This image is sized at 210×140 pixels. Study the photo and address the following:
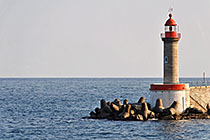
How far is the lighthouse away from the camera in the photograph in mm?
46781

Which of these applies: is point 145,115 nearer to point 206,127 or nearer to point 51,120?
point 206,127

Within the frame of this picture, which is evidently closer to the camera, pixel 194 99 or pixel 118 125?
pixel 118 125

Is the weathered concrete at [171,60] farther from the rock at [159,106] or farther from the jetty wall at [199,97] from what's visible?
the jetty wall at [199,97]

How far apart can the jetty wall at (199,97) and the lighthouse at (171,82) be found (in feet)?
6.25

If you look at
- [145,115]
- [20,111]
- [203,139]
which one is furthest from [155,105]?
[20,111]

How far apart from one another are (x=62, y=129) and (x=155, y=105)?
8.95 metres

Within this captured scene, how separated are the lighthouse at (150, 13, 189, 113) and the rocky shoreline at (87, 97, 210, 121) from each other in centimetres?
74

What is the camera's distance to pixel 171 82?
47531 mm

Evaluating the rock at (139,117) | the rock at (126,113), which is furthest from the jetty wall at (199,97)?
the rock at (126,113)

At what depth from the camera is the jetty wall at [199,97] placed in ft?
163

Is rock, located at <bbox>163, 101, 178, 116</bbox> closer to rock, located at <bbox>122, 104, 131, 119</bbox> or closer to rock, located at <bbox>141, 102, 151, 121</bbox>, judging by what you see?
rock, located at <bbox>141, 102, 151, 121</bbox>

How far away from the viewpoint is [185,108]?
156 feet

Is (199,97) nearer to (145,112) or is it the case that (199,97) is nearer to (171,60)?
(171,60)

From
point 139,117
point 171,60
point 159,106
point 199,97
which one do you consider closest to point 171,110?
point 159,106
